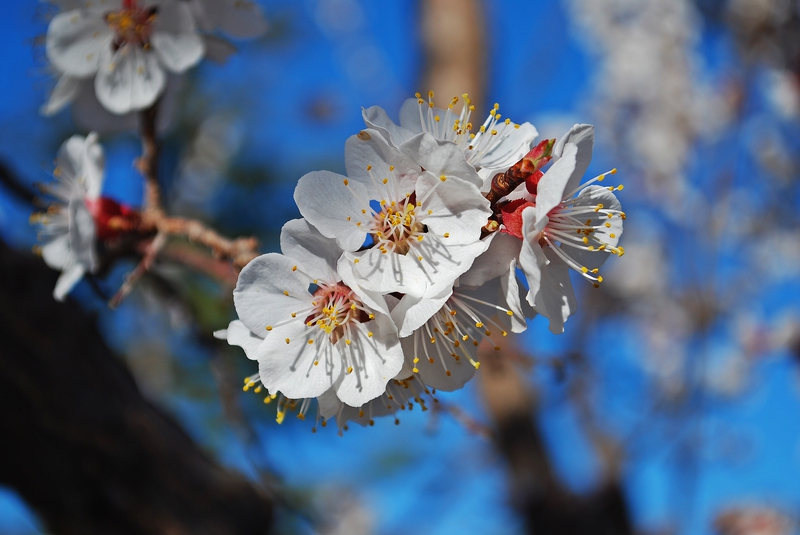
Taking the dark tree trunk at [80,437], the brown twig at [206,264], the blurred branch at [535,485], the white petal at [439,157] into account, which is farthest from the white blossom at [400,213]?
the blurred branch at [535,485]

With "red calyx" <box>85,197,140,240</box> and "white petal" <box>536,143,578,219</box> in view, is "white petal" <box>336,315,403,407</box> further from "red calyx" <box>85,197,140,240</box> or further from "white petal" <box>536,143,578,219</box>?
"red calyx" <box>85,197,140,240</box>

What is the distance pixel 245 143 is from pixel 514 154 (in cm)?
389

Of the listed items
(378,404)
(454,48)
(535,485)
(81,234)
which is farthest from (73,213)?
(454,48)

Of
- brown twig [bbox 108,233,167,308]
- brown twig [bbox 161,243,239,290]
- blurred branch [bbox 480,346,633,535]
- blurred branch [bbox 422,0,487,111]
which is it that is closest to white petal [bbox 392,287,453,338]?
brown twig [bbox 161,243,239,290]

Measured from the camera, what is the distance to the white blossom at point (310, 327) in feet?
2.43

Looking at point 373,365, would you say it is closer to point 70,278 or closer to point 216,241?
point 216,241

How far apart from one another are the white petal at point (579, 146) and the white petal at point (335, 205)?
0.83ft

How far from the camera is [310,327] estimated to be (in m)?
0.79

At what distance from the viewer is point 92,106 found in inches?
48.3

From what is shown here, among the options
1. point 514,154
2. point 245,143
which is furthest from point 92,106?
point 245,143

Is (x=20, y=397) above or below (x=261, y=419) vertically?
below

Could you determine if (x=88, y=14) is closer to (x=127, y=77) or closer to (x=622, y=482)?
(x=127, y=77)

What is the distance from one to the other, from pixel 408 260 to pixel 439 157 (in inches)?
5.3

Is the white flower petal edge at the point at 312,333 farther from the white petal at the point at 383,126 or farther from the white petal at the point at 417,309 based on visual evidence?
the white petal at the point at 383,126
